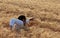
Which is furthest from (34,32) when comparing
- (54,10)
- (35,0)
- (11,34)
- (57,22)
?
(35,0)

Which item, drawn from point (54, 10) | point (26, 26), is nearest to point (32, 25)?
point (26, 26)

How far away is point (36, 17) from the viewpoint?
554cm

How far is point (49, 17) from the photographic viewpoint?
5586mm

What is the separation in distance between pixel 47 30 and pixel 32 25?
46 cm

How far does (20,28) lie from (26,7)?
2.43 meters

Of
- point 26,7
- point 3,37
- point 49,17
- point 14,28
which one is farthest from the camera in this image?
point 26,7

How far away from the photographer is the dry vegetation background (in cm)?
426

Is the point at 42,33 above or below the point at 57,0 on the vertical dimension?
above

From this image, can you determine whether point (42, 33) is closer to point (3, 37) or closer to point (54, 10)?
point (3, 37)

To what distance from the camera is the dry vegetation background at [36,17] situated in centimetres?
426

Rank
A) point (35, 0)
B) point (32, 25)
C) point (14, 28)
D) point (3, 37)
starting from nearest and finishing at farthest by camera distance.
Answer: point (3, 37) < point (14, 28) < point (32, 25) < point (35, 0)

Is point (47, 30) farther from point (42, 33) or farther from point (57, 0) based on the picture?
point (57, 0)

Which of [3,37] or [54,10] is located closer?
[3,37]

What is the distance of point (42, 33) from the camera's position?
14.3ft
